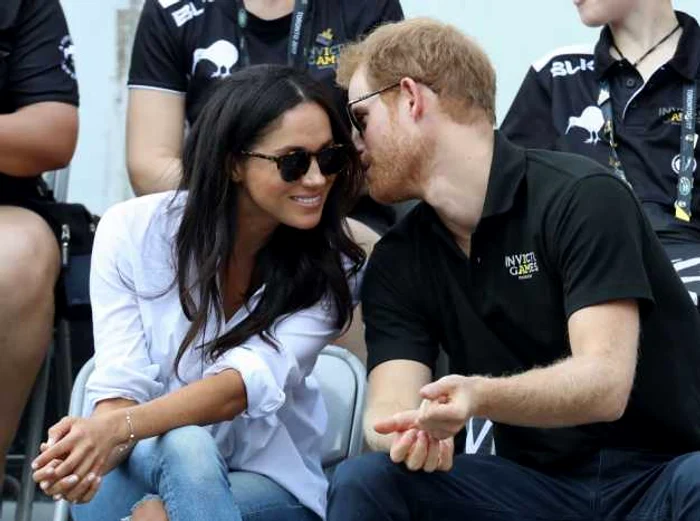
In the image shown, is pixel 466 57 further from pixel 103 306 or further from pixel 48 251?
pixel 48 251

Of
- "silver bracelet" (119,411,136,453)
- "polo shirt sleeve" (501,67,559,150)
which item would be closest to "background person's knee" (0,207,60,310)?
"silver bracelet" (119,411,136,453)

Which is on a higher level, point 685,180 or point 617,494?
point 685,180

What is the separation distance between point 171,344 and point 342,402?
524 mm

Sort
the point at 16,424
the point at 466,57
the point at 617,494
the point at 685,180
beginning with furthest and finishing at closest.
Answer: the point at 685,180, the point at 16,424, the point at 466,57, the point at 617,494

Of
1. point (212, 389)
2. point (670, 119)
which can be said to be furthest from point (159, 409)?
point (670, 119)

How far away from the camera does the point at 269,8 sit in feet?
14.9

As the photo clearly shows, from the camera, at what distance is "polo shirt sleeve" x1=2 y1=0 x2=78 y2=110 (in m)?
4.30

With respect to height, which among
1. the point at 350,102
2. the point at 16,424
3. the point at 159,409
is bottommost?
the point at 16,424

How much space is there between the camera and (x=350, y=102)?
11.9 feet

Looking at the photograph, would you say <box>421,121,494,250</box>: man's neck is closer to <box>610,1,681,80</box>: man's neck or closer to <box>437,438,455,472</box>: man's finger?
→ <box>437,438,455,472</box>: man's finger

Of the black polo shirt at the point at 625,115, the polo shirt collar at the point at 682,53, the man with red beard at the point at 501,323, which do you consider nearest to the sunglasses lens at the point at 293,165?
the man with red beard at the point at 501,323

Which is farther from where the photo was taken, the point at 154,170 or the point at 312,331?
the point at 154,170

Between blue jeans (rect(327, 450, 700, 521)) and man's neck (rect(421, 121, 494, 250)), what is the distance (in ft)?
1.67

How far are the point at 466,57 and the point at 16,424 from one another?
4.91 ft
